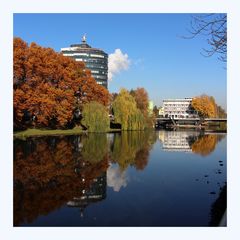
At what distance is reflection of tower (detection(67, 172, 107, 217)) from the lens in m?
9.87

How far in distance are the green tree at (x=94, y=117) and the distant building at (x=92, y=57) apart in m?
41.8

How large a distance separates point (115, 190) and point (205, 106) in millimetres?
71296

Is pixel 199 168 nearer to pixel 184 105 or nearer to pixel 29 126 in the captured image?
pixel 29 126

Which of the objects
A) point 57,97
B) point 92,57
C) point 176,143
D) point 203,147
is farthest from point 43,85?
point 92,57

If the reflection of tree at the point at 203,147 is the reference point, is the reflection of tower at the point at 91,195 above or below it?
below

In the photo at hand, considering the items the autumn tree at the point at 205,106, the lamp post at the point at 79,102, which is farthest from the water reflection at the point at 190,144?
the autumn tree at the point at 205,106

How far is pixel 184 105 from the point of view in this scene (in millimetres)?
118625

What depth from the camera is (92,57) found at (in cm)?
8288

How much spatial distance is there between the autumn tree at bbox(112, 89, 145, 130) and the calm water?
25276 millimetres

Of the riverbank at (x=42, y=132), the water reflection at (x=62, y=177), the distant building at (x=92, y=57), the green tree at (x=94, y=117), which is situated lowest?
the water reflection at (x=62, y=177)

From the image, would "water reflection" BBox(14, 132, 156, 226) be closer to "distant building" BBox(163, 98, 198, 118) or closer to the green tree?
the green tree

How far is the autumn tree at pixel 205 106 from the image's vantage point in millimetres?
79750

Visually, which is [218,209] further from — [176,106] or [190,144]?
[176,106]

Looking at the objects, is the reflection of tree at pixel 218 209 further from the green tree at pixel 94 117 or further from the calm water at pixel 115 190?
the green tree at pixel 94 117
